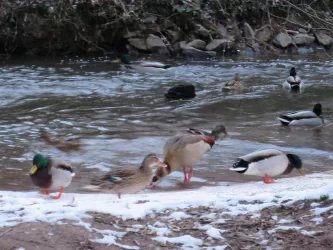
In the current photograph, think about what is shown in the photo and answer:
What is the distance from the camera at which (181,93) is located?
48.8 feet

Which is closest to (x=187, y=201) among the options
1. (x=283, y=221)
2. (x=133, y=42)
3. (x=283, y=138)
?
(x=283, y=221)

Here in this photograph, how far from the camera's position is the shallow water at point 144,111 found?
31.8 ft

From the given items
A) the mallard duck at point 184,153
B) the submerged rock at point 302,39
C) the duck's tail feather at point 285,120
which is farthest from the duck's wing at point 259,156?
the submerged rock at point 302,39

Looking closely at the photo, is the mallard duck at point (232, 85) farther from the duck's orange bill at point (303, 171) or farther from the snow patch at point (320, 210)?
the snow patch at point (320, 210)

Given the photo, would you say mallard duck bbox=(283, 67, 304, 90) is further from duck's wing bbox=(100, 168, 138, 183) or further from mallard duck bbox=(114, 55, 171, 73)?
duck's wing bbox=(100, 168, 138, 183)

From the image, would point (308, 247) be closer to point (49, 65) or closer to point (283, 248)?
point (283, 248)

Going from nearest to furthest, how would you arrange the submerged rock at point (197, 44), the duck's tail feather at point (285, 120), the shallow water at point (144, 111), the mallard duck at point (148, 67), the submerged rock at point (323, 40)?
the shallow water at point (144, 111) < the duck's tail feather at point (285, 120) < the mallard duck at point (148, 67) < the submerged rock at point (197, 44) < the submerged rock at point (323, 40)

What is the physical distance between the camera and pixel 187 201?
19.7 ft

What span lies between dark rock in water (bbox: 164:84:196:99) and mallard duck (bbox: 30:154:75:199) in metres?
7.62

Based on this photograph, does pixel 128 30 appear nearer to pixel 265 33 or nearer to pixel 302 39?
pixel 265 33

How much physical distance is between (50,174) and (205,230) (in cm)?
251

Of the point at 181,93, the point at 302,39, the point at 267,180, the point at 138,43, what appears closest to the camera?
the point at 267,180

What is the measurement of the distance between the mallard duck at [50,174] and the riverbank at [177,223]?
1056mm

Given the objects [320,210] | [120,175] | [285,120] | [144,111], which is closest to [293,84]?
[285,120]
